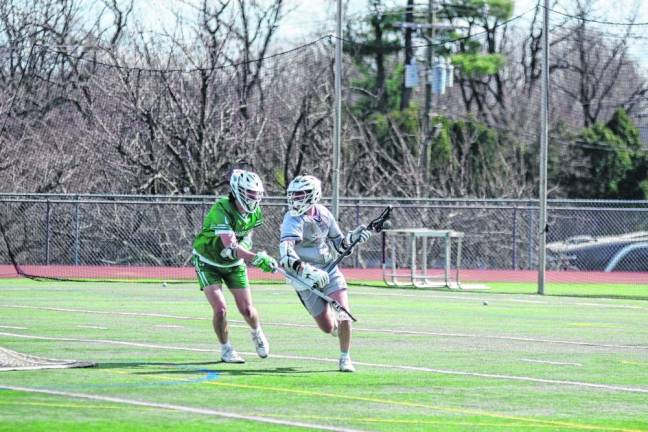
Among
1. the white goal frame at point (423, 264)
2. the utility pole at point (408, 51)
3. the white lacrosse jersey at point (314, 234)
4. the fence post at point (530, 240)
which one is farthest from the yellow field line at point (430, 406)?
the utility pole at point (408, 51)

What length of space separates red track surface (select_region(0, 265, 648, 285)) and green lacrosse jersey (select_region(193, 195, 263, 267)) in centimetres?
2015

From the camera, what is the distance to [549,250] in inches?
1521

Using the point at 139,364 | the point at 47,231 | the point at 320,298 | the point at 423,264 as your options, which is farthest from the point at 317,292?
the point at 47,231

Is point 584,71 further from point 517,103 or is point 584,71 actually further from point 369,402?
point 369,402

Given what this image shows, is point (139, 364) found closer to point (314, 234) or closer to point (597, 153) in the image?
point (314, 234)

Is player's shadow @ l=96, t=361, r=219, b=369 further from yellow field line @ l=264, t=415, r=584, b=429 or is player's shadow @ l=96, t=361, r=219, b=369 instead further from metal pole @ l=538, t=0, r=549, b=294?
metal pole @ l=538, t=0, r=549, b=294

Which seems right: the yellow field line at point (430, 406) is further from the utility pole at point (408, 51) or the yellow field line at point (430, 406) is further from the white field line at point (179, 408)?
the utility pole at point (408, 51)

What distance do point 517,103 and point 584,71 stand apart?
5.85m

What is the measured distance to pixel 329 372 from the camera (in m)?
13.3

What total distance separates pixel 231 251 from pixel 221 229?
0.24 m

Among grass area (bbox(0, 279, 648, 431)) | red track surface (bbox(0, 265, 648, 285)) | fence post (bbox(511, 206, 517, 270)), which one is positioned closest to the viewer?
grass area (bbox(0, 279, 648, 431))

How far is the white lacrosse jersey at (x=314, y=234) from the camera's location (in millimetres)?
13508

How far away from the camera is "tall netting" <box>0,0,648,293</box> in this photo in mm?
37594

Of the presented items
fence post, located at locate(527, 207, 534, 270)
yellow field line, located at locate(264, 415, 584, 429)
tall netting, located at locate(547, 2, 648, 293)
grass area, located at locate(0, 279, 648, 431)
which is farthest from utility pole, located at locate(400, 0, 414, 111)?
yellow field line, located at locate(264, 415, 584, 429)
